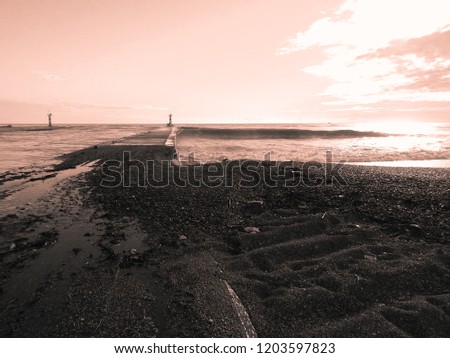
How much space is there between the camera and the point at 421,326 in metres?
3.20

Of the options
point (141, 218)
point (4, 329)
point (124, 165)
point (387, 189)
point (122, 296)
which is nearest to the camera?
point (4, 329)

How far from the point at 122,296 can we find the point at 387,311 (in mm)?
3374

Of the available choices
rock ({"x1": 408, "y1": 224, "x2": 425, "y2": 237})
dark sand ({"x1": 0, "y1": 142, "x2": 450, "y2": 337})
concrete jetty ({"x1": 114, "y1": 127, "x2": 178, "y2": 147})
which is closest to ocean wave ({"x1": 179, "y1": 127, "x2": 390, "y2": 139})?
concrete jetty ({"x1": 114, "y1": 127, "x2": 178, "y2": 147})

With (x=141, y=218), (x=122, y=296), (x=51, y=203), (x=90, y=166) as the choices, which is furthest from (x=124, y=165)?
(x=122, y=296)

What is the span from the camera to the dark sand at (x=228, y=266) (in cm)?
329

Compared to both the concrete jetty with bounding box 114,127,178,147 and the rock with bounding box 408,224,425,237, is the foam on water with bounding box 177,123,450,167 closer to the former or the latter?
the concrete jetty with bounding box 114,127,178,147

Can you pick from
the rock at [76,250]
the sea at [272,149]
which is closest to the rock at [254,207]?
the rock at [76,250]

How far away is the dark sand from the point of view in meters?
3.29

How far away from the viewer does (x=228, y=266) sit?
4.54 meters

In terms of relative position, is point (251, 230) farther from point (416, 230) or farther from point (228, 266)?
point (416, 230)

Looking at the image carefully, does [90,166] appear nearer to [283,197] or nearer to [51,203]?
[51,203]

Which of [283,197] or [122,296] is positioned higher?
[283,197]

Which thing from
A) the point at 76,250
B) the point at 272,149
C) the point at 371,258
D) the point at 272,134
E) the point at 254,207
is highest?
the point at 272,134

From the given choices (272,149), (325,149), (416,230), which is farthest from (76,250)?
(325,149)
